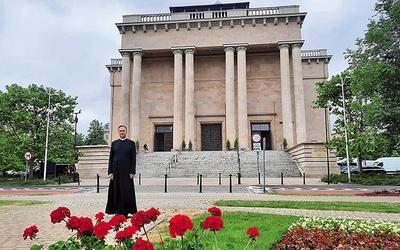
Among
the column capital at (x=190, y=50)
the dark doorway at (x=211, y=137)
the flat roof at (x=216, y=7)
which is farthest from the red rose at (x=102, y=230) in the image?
the flat roof at (x=216, y=7)

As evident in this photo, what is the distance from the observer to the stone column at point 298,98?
133 ft

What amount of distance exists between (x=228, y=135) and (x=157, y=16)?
19269 mm

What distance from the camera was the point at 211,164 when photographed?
104 ft

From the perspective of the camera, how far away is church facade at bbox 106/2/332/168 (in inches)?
1651

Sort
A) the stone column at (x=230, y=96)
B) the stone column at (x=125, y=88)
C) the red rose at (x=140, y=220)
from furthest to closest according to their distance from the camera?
1. the stone column at (x=125, y=88)
2. the stone column at (x=230, y=96)
3. the red rose at (x=140, y=220)

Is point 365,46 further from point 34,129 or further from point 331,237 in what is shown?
point 34,129

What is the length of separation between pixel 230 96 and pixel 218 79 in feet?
18.5

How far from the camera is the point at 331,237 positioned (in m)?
5.73

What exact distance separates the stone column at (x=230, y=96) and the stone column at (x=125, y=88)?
13051 millimetres

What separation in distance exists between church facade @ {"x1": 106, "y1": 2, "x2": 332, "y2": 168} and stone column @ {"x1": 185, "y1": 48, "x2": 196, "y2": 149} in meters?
0.13

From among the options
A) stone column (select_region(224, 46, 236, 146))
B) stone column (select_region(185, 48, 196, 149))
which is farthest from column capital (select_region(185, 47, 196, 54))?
stone column (select_region(224, 46, 236, 146))

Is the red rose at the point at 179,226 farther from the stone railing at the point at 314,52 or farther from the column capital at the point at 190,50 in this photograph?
the stone railing at the point at 314,52

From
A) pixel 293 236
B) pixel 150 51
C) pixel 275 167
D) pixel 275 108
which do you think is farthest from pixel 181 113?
pixel 293 236

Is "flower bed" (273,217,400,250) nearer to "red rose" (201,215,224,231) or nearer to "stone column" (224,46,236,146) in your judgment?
"red rose" (201,215,224,231)
